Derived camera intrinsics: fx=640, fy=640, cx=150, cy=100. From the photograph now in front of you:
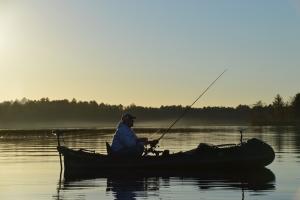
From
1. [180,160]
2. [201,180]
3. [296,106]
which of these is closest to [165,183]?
[201,180]

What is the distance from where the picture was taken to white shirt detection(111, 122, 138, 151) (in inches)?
980

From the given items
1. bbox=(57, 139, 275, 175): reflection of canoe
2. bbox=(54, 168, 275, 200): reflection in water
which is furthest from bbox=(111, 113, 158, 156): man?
bbox=(54, 168, 275, 200): reflection in water

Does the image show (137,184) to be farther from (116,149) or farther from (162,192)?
(116,149)

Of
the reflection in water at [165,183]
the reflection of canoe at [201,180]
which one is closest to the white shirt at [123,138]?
the reflection of canoe at [201,180]

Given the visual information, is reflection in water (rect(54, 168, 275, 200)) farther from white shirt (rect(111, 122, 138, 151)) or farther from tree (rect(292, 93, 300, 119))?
tree (rect(292, 93, 300, 119))

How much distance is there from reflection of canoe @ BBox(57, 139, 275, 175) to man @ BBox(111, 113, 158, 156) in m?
0.29

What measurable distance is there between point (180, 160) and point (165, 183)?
3.72 metres

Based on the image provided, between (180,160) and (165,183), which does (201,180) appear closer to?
(165,183)

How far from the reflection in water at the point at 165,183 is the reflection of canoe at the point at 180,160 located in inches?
22.5

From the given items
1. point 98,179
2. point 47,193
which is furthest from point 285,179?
point 47,193

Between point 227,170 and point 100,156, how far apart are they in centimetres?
518

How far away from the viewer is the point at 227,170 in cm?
2595

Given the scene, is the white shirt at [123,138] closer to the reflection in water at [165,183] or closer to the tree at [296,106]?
the reflection in water at [165,183]

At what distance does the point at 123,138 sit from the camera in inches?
993
